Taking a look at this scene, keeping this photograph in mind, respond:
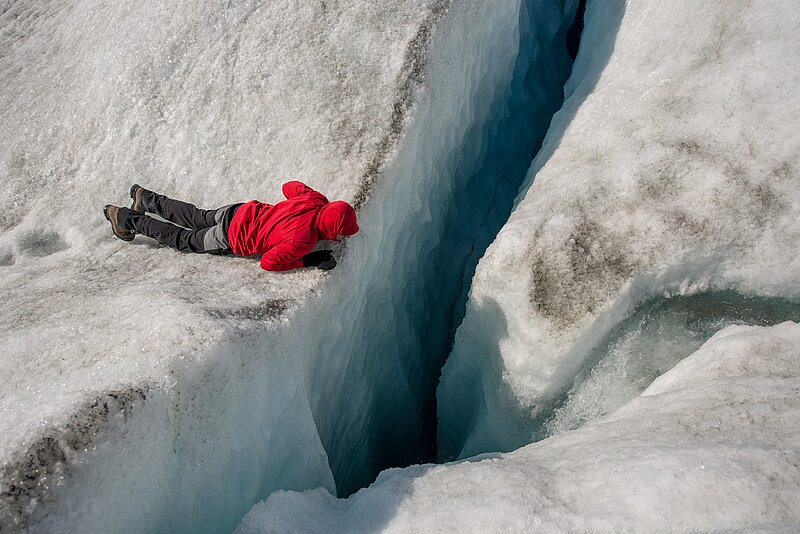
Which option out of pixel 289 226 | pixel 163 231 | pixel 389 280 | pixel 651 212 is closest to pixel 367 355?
pixel 389 280

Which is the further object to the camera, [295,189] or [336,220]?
[295,189]

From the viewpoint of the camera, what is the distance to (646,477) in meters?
1.92

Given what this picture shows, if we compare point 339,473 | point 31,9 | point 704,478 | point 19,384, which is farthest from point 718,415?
point 31,9

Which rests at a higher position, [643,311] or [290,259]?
[290,259]

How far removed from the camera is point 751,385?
2.29 meters

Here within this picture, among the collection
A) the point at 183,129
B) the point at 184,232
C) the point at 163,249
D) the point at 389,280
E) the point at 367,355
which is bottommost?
the point at 367,355

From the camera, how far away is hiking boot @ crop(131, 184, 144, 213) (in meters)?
3.60

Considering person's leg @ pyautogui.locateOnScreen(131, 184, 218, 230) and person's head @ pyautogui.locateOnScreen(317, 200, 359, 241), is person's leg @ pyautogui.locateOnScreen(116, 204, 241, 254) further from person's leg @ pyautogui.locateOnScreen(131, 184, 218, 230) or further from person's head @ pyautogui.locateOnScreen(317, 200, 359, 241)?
person's head @ pyautogui.locateOnScreen(317, 200, 359, 241)

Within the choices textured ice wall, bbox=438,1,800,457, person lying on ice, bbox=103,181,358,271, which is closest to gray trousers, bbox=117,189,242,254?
person lying on ice, bbox=103,181,358,271

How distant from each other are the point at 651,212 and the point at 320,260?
90.2 inches

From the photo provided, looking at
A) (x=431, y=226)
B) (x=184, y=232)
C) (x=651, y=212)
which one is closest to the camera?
(x=651, y=212)

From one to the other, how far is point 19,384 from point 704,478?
9.78ft

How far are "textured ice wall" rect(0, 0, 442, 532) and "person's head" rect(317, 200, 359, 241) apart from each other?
1.12ft

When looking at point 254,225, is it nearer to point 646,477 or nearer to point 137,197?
point 137,197
